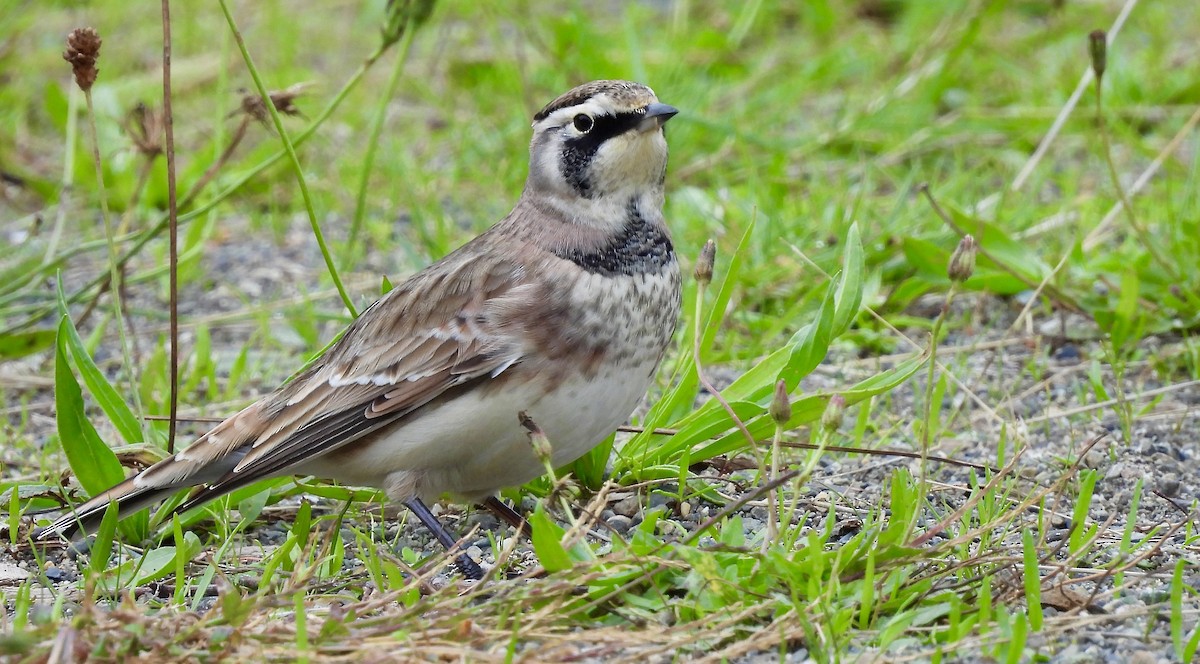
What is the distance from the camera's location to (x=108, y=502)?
A: 11.9 ft

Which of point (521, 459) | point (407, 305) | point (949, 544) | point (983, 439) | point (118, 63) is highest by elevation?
point (118, 63)

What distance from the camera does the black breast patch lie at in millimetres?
3658

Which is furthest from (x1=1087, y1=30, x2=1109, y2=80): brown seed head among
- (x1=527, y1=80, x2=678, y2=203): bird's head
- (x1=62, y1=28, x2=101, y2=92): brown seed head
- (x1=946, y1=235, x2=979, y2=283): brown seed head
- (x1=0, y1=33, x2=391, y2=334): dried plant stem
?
(x1=62, y1=28, x2=101, y2=92): brown seed head

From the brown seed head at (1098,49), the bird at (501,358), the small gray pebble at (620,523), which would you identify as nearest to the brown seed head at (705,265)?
the bird at (501,358)

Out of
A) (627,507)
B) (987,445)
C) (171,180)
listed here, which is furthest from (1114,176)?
(171,180)

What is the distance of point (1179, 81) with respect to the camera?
7.39m

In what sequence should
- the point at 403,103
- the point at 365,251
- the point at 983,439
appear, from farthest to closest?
the point at 403,103
the point at 365,251
the point at 983,439

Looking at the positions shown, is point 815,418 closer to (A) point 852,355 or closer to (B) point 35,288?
(A) point 852,355

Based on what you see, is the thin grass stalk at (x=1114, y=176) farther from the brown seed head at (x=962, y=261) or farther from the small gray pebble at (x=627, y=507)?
the small gray pebble at (x=627, y=507)

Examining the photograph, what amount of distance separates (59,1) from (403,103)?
2.41 metres

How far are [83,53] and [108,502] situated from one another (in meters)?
1.07

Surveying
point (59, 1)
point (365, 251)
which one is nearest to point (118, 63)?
point (59, 1)

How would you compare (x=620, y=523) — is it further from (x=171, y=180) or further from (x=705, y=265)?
(x=171, y=180)

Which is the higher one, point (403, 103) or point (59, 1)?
point (59, 1)
